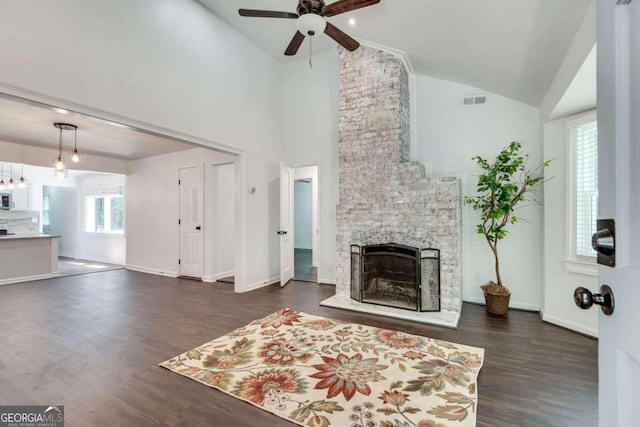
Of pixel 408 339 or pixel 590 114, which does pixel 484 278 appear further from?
pixel 590 114

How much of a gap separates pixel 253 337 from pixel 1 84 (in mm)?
3006

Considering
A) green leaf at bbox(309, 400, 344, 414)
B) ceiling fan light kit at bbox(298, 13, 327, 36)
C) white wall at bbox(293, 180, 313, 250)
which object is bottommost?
green leaf at bbox(309, 400, 344, 414)

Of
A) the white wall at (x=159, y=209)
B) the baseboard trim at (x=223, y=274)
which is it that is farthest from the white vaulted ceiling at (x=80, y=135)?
the baseboard trim at (x=223, y=274)

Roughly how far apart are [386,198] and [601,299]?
3342 millimetres

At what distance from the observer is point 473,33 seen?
9.56 feet

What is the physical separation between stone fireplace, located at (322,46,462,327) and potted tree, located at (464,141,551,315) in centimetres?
33

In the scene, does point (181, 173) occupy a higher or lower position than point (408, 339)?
higher

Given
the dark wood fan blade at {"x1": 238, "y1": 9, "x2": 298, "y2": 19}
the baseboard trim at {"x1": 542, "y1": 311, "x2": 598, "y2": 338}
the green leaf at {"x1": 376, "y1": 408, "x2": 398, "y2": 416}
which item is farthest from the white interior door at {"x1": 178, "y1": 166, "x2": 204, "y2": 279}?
the baseboard trim at {"x1": 542, "y1": 311, "x2": 598, "y2": 338}

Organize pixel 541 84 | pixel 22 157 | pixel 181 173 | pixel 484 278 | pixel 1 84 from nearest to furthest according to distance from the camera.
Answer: pixel 1 84
pixel 541 84
pixel 484 278
pixel 22 157
pixel 181 173

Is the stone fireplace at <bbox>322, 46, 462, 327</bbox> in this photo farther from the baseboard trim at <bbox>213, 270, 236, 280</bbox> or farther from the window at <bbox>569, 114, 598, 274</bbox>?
the baseboard trim at <bbox>213, 270, 236, 280</bbox>

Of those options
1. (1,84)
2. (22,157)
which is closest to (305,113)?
(1,84)

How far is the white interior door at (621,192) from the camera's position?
67 centimetres

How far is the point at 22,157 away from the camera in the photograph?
546cm

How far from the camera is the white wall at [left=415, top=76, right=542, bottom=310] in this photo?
3783 mm
